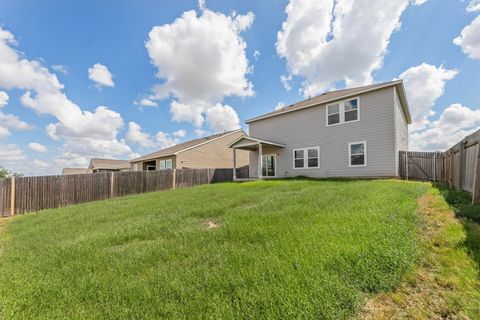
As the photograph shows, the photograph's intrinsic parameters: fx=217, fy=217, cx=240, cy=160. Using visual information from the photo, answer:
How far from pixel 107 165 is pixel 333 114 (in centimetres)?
3411

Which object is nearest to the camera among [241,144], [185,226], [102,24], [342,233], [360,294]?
[360,294]

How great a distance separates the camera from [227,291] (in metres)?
2.37

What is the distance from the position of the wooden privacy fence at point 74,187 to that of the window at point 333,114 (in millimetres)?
11203

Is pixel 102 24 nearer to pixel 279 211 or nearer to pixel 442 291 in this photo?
pixel 279 211

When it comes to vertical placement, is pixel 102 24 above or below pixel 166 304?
above

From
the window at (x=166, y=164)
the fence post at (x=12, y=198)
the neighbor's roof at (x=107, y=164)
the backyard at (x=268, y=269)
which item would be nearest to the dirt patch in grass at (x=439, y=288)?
the backyard at (x=268, y=269)

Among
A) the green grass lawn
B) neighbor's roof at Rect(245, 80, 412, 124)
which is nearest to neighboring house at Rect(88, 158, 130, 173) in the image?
neighbor's roof at Rect(245, 80, 412, 124)

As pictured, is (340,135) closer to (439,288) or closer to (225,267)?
(439,288)

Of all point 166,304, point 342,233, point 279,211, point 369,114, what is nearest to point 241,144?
point 369,114

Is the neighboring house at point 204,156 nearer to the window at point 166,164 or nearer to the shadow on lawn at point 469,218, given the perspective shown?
the window at point 166,164

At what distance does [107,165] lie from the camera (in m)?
34.4

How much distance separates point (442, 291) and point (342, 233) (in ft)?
4.17

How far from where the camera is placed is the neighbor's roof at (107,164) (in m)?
33.6

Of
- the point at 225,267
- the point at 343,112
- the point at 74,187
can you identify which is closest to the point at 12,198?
the point at 74,187
